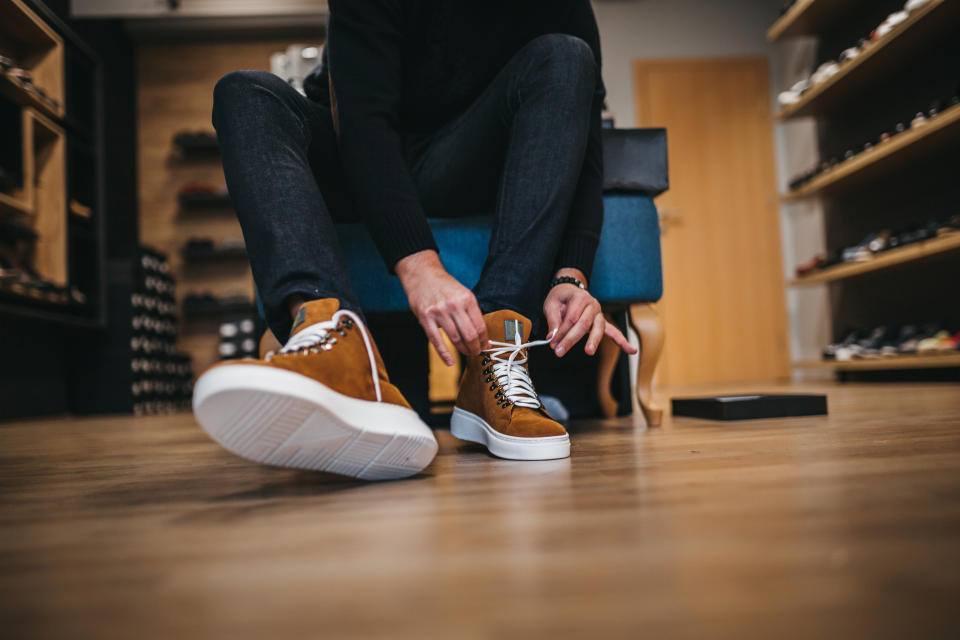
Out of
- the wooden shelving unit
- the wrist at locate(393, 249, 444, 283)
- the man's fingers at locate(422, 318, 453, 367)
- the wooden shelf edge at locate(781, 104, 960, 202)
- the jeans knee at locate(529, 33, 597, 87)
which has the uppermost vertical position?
the wooden shelving unit

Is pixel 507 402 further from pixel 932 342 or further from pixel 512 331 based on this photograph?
pixel 932 342

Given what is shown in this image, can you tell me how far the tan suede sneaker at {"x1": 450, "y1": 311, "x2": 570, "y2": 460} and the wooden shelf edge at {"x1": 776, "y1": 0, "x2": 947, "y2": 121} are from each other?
2917 mm

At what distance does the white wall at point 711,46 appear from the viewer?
503 cm

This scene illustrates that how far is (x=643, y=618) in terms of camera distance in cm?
29

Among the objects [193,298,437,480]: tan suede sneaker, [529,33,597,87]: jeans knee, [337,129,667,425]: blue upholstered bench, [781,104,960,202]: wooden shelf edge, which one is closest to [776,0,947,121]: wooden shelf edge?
[781,104,960,202]: wooden shelf edge

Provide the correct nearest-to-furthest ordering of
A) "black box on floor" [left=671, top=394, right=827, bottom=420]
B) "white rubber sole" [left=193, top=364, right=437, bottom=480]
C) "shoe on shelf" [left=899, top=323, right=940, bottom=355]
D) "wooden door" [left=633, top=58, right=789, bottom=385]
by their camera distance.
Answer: "white rubber sole" [left=193, top=364, right=437, bottom=480] < "black box on floor" [left=671, top=394, right=827, bottom=420] < "shoe on shelf" [left=899, top=323, right=940, bottom=355] < "wooden door" [left=633, top=58, right=789, bottom=385]

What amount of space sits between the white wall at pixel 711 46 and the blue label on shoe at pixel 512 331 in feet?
14.9

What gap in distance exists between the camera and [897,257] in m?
3.20

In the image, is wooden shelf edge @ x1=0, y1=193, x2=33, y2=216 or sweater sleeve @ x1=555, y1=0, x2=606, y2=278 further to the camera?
wooden shelf edge @ x1=0, y1=193, x2=33, y2=216

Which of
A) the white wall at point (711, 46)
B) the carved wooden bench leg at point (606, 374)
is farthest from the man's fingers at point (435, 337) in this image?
the white wall at point (711, 46)

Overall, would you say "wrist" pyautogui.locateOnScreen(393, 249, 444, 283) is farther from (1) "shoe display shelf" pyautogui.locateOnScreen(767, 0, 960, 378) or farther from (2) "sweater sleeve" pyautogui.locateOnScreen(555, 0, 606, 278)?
(1) "shoe display shelf" pyautogui.locateOnScreen(767, 0, 960, 378)

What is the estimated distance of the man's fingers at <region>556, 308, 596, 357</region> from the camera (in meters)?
0.87

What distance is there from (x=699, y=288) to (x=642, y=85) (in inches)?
63.3

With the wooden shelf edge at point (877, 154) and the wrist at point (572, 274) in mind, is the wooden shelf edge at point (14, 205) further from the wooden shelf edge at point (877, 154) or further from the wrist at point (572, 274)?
the wooden shelf edge at point (877, 154)
